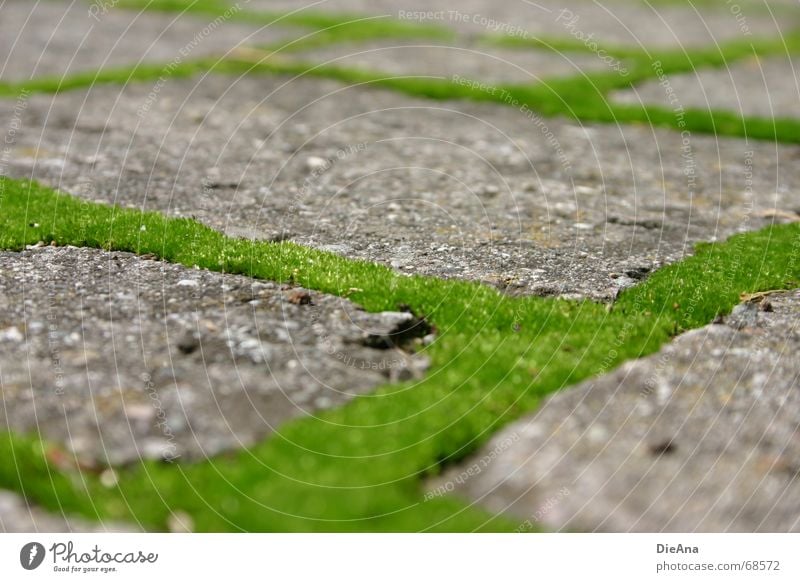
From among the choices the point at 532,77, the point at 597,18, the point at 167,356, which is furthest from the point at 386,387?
the point at 597,18

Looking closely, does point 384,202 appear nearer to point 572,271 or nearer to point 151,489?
point 572,271

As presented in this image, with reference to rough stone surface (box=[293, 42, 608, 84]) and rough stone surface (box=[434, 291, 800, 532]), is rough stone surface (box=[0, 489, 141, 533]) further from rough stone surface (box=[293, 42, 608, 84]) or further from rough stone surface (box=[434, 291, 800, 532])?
rough stone surface (box=[293, 42, 608, 84])

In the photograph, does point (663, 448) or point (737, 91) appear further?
point (737, 91)

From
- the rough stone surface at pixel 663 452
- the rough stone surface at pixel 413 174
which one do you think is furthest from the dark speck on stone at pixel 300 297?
the rough stone surface at pixel 663 452

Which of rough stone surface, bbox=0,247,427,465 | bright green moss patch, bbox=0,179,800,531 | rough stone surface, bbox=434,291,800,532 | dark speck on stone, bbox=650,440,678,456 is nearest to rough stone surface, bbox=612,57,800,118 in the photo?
bright green moss patch, bbox=0,179,800,531

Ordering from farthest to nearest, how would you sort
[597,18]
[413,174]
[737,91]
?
[597,18] → [737,91] → [413,174]

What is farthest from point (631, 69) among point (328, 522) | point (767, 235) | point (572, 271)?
point (328, 522)
